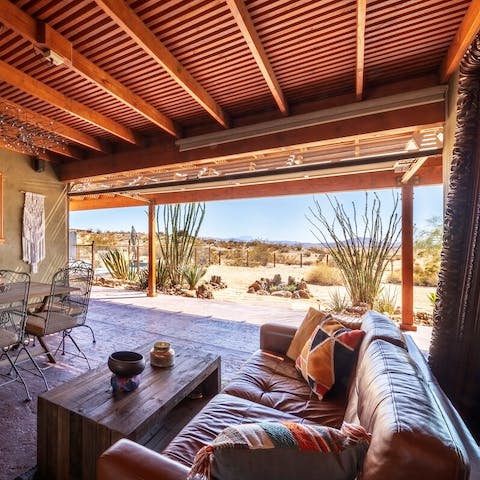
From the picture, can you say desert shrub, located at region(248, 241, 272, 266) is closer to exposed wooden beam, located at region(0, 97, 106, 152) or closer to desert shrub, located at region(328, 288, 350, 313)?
desert shrub, located at region(328, 288, 350, 313)

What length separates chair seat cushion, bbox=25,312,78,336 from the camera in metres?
2.72

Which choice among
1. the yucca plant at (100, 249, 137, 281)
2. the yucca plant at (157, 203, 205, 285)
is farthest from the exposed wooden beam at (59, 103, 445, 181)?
the yucca plant at (100, 249, 137, 281)

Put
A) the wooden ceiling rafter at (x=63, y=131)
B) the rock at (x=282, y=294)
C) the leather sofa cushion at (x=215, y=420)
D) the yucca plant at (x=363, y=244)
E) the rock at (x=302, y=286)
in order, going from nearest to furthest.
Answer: the leather sofa cushion at (x=215, y=420) → the wooden ceiling rafter at (x=63, y=131) → the yucca plant at (x=363, y=244) → the rock at (x=282, y=294) → the rock at (x=302, y=286)

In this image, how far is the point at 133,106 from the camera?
2.77 metres

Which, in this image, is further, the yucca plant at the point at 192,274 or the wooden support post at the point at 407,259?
the yucca plant at the point at 192,274

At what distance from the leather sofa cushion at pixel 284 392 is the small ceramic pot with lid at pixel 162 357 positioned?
1.54ft

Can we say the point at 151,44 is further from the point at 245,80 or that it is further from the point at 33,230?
the point at 33,230

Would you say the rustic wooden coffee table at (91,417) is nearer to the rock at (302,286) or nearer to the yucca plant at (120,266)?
the rock at (302,286)

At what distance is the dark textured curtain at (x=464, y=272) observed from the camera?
5.04 ft

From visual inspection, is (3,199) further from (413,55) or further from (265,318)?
(413,55)

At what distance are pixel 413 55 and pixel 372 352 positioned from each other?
2.27 meters

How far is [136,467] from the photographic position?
909mm

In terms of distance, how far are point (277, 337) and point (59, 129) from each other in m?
3.66

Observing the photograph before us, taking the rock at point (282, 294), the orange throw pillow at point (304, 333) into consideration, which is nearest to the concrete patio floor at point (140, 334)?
the rock at point (282, 294)
